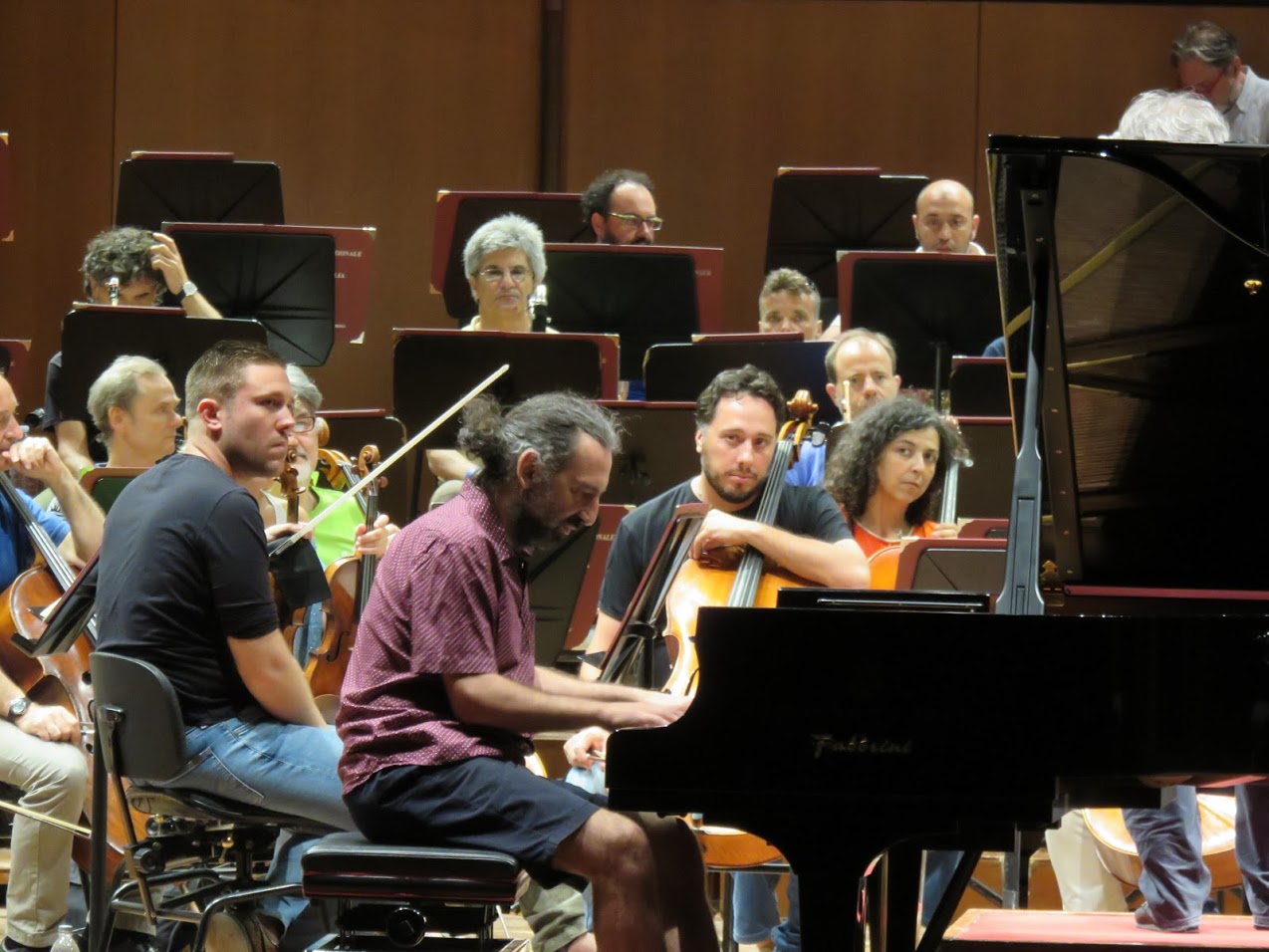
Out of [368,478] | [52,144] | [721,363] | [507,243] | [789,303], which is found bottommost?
[368,478]

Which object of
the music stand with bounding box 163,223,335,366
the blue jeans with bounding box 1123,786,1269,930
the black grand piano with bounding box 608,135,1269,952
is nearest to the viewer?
the black grand piano with bounding box 608,135,1269,952

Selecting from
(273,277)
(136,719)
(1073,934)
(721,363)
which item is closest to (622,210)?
(273,277)

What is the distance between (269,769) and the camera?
3.10 metres

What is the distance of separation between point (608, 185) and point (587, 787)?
3345 millimetres

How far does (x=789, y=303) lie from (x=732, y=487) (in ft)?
7.14

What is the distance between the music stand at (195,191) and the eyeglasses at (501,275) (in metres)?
1.40

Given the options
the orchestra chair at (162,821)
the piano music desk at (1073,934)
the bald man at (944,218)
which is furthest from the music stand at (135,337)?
the piano music desk at (1073,934)

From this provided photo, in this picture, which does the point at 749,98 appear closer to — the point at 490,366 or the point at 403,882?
the point at 490,366

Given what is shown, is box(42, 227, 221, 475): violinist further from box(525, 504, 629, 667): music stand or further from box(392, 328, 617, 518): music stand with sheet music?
box(525, 504, 629, 667): music stand

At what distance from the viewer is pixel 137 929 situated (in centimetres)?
373

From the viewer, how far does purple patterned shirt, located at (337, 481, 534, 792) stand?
2.71m

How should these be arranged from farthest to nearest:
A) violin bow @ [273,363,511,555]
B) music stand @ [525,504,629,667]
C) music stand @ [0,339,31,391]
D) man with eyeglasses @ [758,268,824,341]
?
man with eyeglasses @ [758,268,824,341], music stand @ [0,339,31,391], music stand @ [525,504,629,667], violin bow @ [273,363,511,555]

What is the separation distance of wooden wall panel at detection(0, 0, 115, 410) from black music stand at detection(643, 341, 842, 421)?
394cm

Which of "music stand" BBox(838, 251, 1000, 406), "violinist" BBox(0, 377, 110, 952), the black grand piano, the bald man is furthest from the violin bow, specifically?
the bald man
